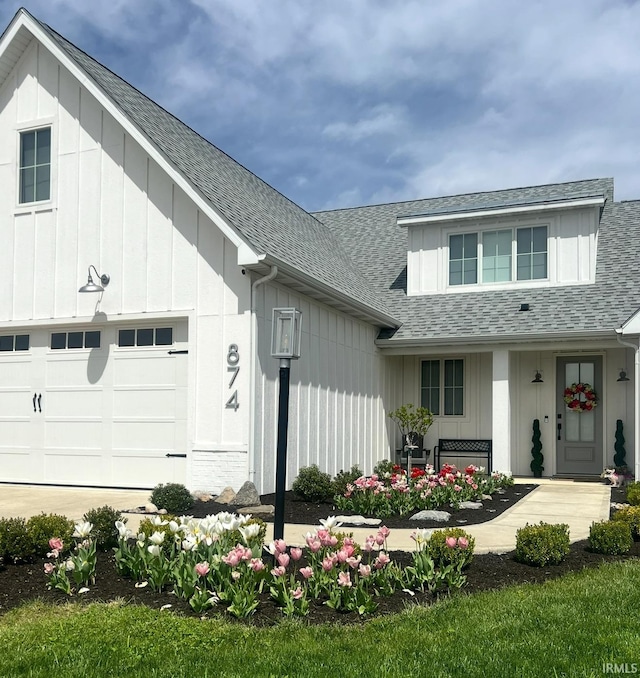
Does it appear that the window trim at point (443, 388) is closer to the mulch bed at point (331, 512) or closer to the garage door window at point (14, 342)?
the mulch bed at point (331, 512)

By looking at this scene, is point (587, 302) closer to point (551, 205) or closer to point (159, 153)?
point (551, 205)

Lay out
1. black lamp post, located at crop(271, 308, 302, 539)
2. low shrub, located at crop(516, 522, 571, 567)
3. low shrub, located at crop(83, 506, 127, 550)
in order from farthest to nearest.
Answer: low shrub, located at crop(83, 506, 127, 550)
low shrub, located at crop(516, 522, 571, 567)
black lamp post, located at crop(271, 308, 302, 539)

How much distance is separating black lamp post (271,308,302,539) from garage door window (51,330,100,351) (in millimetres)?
6707

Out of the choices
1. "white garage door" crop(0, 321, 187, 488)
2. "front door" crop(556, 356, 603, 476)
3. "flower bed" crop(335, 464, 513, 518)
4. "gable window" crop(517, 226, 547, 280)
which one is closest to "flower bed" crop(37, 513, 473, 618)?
"flower bed" crop(335, 464, 513, 518)

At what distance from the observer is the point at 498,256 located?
18.4 metres

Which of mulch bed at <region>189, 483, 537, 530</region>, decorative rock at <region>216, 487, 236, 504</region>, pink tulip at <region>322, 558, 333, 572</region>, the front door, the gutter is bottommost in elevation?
mulch bed at <region>189, 483, 537, 530</region>

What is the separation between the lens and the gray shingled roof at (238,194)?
12.7 metres

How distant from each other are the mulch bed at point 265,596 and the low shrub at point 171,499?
3226 millimetres

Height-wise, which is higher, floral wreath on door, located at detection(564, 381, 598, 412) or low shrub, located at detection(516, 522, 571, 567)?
floral wreath on door, located at detection(564, 381, 598, 412)

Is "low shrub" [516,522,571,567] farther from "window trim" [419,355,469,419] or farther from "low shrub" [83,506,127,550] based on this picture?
"window trim" [419,355,469,419]

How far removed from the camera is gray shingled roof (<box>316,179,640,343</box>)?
16.3 metres

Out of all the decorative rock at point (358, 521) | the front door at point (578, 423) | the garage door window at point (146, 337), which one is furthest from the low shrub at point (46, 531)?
the front door at point (578, 423)

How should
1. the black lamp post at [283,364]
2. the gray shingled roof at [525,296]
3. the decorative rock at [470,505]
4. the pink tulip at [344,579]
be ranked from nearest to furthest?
the pink tulip at [344,579] < the black lamp post at [283,364] < the decorative rock at [470,505] < the gray shingled roof at [525,296]

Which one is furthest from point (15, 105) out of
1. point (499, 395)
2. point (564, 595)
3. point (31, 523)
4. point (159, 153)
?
point (564, 595)
